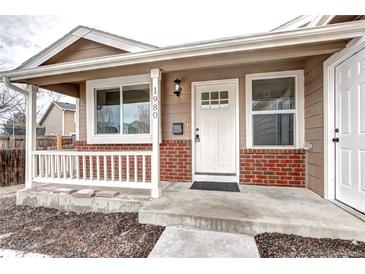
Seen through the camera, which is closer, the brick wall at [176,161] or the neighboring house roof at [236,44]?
the neighboring house roof at [236,44]

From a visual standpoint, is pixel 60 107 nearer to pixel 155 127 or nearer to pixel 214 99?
pixel 214 99

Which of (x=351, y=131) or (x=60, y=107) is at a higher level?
(x=60, y=107)

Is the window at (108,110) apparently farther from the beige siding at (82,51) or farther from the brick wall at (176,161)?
the brick wall at (176,161)

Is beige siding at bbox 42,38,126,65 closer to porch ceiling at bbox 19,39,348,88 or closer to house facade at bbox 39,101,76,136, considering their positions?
porch ceiling at bbox 19,39,348,88

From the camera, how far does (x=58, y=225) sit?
9.36 feet

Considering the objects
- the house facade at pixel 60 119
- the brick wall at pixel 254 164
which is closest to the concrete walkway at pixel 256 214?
the brick wall at pixel 254 164

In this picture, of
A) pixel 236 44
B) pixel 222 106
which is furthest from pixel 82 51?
pixel 236 44

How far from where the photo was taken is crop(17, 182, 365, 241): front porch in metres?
2.21

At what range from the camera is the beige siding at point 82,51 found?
15.3ft

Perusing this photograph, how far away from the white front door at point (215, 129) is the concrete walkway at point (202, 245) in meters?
1.94

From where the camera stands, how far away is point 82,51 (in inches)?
188

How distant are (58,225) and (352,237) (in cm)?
378

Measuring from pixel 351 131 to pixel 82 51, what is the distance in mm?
5669
